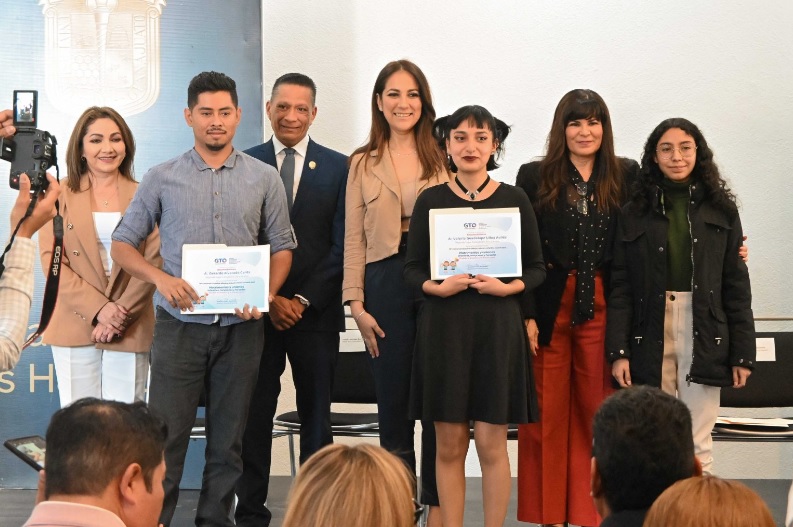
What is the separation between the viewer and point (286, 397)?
5910mm

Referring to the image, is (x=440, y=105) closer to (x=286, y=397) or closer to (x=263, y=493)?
(x=286, y=397)

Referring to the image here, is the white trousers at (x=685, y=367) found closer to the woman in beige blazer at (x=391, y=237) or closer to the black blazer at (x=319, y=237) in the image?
the woman in beige blazer at (x=391, y=237)

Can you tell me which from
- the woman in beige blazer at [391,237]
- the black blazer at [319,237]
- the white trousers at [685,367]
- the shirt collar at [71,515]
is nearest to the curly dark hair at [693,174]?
the white trousers at [685,367]

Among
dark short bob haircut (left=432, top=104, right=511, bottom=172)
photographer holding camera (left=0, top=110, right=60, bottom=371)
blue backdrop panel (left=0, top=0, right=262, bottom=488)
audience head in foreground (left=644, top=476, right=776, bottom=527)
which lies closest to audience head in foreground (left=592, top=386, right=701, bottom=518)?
audience head in foreground (left=644, top=476, right=776, bottom=527)

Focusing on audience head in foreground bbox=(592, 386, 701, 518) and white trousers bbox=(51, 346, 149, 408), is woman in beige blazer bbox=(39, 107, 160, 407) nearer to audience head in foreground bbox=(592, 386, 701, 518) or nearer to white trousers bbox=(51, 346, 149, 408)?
white trousers bbox=(51, 346, 149, 408)

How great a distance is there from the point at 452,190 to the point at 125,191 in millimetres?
1482

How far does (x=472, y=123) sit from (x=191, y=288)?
1.24 metres

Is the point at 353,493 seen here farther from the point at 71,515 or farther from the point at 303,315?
the point at 303,315

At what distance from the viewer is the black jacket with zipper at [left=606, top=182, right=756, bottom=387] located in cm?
392

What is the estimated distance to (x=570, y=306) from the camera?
13.3ft

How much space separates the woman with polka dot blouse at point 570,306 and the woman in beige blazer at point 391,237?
440 millimetres

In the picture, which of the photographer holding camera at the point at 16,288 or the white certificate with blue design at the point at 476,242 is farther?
the white certificate with blue design at the point at 476,242

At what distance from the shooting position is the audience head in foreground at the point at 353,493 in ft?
5.51

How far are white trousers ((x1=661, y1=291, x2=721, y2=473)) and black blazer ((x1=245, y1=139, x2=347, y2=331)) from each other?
Answer: 1364 millimetres
